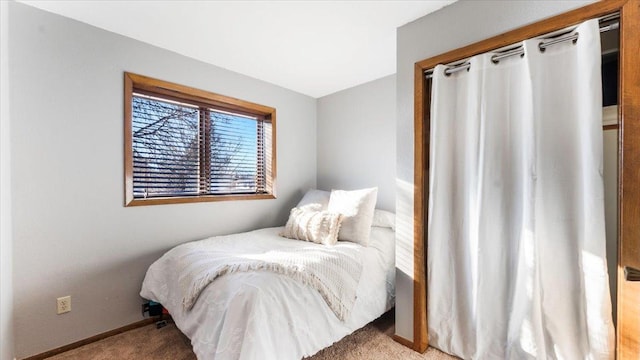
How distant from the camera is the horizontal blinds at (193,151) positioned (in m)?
2.33

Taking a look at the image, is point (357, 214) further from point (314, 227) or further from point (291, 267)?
point (291, 267)

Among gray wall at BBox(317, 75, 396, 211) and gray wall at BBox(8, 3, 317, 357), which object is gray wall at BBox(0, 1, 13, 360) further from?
gray wall at BBox(317, 75, 396, 211)

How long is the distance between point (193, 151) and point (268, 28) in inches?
52.5

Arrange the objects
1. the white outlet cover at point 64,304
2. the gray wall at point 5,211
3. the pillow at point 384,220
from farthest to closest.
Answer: the pillow at point 384,220 → the white outlet cover at point 64,304 → the gray wall at point 5,211

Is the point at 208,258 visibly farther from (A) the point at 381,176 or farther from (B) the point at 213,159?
(A) the point at 381,176

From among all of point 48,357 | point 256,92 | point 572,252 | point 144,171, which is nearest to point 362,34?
point 256,92

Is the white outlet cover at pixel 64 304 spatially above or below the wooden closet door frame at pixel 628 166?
below

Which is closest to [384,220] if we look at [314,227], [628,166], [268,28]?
[314,227]

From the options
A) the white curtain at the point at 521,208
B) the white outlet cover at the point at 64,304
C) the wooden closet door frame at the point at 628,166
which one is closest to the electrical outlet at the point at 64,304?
the white outlet cover at the point at 64,304

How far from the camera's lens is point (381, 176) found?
295 cm

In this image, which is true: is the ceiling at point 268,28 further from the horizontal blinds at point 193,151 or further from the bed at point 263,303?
the bed at point 263,303

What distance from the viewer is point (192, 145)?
2.63 meters

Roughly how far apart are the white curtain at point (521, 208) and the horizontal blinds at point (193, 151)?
2.02m

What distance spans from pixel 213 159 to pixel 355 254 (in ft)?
5.67
